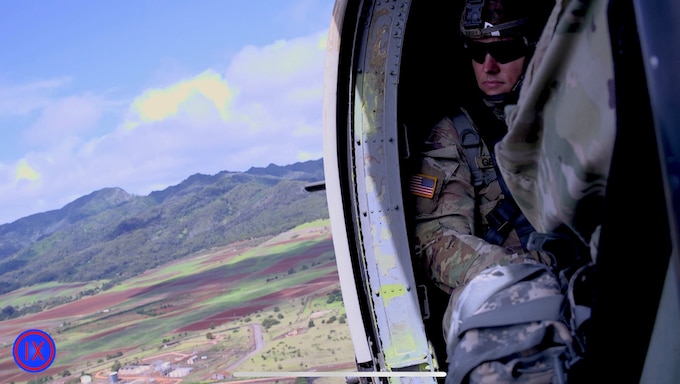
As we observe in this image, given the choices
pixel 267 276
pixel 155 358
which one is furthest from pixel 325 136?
pixel 267 276

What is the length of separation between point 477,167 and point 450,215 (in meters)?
0.28

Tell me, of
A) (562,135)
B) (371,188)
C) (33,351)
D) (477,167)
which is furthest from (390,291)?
(33,351)

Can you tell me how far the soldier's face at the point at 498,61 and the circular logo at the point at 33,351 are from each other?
2.42 meters

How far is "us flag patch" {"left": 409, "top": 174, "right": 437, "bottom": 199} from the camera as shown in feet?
8.70

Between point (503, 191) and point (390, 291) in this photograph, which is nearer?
point (390, 291)

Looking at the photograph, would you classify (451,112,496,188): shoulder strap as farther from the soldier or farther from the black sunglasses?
the black sunglasses

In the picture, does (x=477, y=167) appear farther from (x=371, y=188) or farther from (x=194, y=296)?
(x=194, y=296)

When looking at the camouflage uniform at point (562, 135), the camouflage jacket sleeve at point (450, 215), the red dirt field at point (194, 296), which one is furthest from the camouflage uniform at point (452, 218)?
the red dirt field at point (194, 296)

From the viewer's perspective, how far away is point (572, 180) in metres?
1.02

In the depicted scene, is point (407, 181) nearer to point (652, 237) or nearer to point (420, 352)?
point (420, 352)

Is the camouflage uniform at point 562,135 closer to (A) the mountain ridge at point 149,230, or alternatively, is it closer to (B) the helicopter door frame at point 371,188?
(B) the helicopter door frame at point 371,188

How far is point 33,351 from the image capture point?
372cm

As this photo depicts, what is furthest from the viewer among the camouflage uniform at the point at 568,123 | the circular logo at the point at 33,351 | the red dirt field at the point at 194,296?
the red dirt field at the point at 194,296

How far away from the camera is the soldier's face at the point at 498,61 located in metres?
2.66
